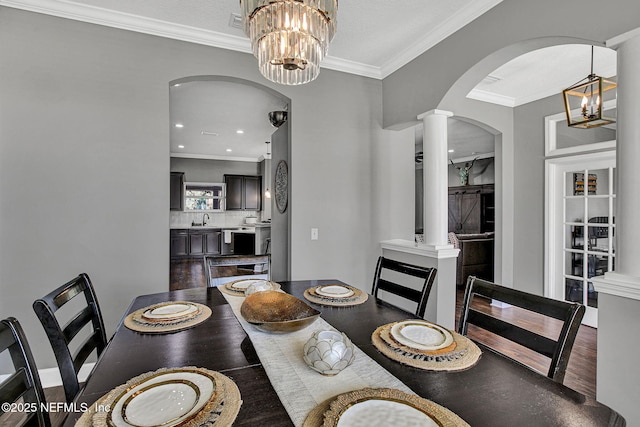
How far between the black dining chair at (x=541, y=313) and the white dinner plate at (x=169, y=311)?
1233 mm

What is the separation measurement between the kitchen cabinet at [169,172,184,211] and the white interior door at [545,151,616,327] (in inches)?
306

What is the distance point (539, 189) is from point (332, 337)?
14.0ft

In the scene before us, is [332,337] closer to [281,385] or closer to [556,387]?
[281,385]

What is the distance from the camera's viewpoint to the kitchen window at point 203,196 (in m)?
8.86

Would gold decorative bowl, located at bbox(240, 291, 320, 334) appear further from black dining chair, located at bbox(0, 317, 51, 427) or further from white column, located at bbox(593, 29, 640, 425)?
white column, located at bbox(593, 29, 640, 425)

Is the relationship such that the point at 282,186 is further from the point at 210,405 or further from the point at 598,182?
the point at 598,182

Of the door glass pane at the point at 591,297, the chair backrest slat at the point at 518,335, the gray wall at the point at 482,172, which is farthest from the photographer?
the gray wall at the point at 482,172

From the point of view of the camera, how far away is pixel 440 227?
3.06 m

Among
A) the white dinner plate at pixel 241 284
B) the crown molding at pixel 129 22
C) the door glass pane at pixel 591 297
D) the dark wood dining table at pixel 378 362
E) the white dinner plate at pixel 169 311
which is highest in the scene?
the crown molding at pixel 129 22

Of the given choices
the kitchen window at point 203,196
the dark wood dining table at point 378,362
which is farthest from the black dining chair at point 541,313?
the kitchen window at point 203,196

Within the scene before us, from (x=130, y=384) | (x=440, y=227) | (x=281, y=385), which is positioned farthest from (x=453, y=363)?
(x=440, y=227)

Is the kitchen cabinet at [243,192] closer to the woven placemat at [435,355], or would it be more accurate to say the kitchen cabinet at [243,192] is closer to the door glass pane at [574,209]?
the door glass pane at [574,209]

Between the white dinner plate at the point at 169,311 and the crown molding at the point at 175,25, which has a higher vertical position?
the crown molding at the point at 175,25

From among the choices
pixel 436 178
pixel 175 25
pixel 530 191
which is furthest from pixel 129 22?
pixel 530 191
